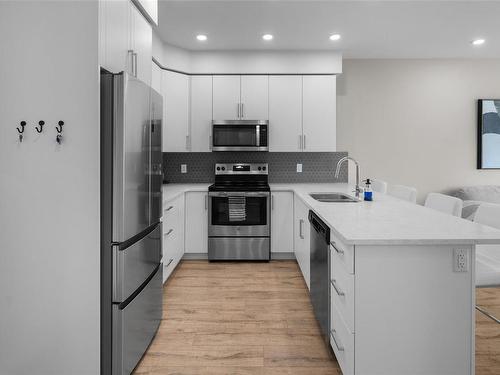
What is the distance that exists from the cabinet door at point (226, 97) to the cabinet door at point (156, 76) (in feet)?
2.28

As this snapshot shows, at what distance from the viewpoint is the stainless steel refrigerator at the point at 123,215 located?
5.63 feet

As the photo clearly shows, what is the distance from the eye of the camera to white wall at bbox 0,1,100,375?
1.68 metres

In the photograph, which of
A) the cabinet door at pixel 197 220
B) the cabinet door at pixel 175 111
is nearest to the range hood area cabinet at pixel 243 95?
the cabinet door at pixel 175 111

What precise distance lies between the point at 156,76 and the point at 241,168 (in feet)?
4.93

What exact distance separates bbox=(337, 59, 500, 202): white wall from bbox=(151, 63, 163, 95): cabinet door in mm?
2367

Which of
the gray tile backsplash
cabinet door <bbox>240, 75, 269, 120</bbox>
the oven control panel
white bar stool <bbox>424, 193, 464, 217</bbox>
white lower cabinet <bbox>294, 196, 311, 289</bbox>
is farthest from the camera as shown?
the gray tile backsplash

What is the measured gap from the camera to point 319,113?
4.41m

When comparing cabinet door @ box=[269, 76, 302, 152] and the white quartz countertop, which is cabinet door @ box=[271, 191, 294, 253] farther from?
the white quartz countertop

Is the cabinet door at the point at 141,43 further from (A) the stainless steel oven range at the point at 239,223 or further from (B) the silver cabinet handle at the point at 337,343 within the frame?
(B) the silver cabinet handle at the point at 337,343

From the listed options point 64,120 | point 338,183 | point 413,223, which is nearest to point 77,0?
point 64,120

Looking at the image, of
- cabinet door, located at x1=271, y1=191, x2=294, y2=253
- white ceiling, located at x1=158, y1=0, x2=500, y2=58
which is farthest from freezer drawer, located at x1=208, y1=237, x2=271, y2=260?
white ceiling, located at x1=158, y1=0, x2=500, y2=58

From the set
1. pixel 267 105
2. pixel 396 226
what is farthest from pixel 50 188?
pixel 267 105

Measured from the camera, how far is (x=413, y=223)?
1.90 metres

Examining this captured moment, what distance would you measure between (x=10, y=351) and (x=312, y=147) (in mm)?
3583
